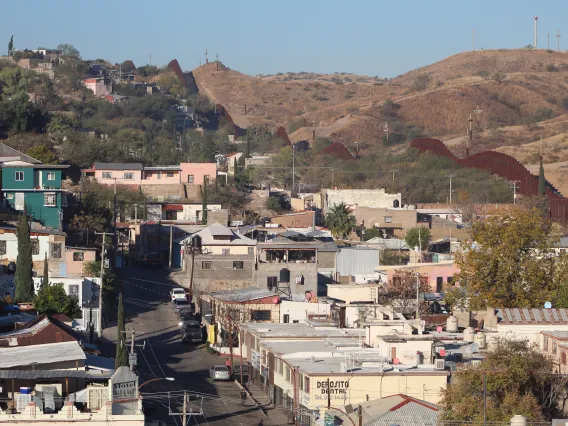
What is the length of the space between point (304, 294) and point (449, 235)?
903 inches

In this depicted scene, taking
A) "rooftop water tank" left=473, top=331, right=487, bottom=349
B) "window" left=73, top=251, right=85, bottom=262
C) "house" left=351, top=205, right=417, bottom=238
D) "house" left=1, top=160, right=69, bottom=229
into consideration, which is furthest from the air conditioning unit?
"house" left=351, top=205, right=417, bottom=238

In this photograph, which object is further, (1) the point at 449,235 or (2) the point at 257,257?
(1) the point at 449,235

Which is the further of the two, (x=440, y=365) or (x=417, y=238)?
(x=417, y=238)

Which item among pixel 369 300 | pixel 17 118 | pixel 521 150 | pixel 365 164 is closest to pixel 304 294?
pixel 369 300

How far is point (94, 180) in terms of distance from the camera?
80.1 metres

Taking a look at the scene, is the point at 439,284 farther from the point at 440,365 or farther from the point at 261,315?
the point at 440,365

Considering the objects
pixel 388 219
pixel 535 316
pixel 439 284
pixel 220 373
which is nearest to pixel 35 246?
pixel 220 373

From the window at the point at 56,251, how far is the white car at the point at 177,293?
166 inches

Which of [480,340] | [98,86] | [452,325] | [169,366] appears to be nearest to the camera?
[480,340]

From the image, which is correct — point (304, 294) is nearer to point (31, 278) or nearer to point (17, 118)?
point (31, 278)

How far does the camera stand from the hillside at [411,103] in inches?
6191

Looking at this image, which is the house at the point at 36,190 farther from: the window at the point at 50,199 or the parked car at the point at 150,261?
the parked car at the point at 150,261

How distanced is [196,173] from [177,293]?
2920 centimetres

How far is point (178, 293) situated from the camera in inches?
2186
